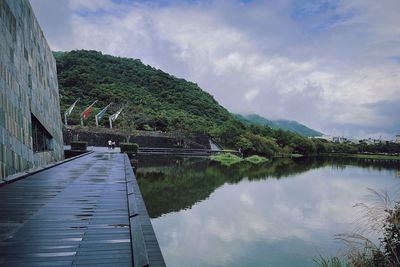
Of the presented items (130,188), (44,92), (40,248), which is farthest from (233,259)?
(44,92)

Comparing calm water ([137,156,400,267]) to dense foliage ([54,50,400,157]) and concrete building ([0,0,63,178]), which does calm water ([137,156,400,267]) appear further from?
dense foliage ([54,50,400,157])

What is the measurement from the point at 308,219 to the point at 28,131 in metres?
10.5

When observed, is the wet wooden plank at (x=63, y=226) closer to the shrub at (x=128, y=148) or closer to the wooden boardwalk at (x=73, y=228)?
the wooden boardwalk at (x=73, y=228)

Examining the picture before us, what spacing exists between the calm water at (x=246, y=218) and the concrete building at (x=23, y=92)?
4.72 metres

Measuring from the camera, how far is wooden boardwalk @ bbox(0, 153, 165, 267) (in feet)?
11.6

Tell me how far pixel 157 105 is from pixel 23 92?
57.9 metres

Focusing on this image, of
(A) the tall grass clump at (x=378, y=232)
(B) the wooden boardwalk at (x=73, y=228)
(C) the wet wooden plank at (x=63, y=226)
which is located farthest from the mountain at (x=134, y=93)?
(A) the tall grass clump at (x=378, y=232)

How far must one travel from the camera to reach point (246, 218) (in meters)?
14.0

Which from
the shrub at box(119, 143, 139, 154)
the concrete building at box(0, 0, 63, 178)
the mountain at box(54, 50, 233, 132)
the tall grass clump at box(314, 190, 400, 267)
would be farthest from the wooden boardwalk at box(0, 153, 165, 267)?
the mountain at box(54, 50, 233, 132)

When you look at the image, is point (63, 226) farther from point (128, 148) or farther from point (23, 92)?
point (128, 148)

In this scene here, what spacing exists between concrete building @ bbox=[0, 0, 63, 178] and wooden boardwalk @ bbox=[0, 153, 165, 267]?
1986mm

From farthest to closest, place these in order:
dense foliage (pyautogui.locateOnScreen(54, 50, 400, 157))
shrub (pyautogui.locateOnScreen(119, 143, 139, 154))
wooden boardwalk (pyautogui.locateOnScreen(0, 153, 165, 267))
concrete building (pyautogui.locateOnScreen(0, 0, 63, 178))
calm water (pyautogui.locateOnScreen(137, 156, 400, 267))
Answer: dense foliage (pyautogui.locateOnScreen(54, 50, 400, 157)) < shrub (pyautogui.locateOnScreen(119, 143, 139, 154)) < calm water (pyautogui.locateOnScreen(137, 156, 400, 267)) < concrete building (pyautogui.locateOnScreen(0, 0, 63, 178)) < wooden boardwalk (pyautogui.locateOnScreen(0, 153, 165, 267))

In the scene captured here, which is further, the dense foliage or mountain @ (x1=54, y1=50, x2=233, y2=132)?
mountain @ (x1=54, y1=50, x2=233, y2=132)

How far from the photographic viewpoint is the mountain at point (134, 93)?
55469 millimetres
